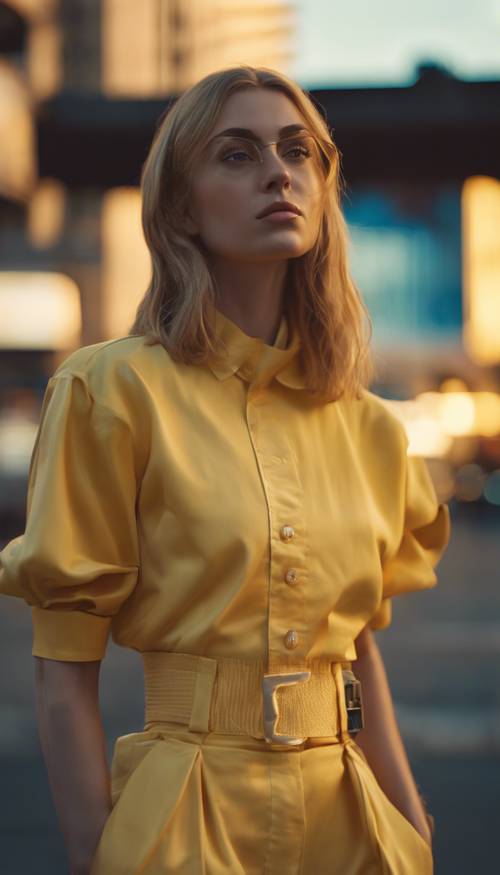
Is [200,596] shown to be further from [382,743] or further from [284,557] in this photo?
[382,743]

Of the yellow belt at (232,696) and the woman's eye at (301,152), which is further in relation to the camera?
the woman's eye at (301,152)

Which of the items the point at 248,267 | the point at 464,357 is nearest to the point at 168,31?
the point at 464,357

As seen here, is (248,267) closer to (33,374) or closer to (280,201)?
(280,201)

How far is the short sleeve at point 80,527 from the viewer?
6.53ft

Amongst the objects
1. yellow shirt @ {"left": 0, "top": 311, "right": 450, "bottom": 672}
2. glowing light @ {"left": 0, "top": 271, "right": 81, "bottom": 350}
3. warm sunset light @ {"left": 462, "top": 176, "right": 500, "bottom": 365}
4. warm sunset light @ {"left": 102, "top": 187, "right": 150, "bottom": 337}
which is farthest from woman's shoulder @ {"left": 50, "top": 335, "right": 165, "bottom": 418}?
warm sunset light @ {"left": 462, "top": 176, "right": 500, "bottom": 365}

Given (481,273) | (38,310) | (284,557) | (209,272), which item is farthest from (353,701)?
(481,273)

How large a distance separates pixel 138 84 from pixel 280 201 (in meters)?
51.1

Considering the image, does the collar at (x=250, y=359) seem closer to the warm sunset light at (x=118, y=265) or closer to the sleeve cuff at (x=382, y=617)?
the sleeve cuff at (x=382, y=617)

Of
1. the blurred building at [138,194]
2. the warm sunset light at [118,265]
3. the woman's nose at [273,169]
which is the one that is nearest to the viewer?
the woman's nose at [273,169]

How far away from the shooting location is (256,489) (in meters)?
2.06

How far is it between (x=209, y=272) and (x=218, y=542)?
44cm

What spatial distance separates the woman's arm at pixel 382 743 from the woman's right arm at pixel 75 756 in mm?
499

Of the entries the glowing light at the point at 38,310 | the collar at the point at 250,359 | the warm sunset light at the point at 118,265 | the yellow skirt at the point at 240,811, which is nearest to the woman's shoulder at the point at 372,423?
the collar at the point at 250,359

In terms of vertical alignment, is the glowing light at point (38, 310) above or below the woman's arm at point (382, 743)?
below
